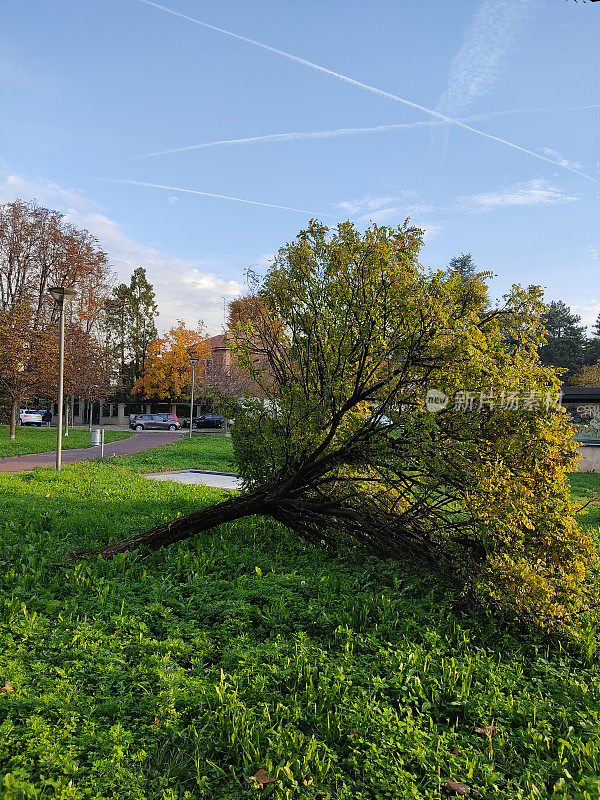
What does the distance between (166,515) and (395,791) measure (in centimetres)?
569

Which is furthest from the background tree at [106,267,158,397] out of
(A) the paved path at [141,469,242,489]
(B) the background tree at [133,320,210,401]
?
(A) the paved path at [141,469,242,489]

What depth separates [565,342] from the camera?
49781 mm

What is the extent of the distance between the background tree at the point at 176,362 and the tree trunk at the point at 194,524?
3783 cm

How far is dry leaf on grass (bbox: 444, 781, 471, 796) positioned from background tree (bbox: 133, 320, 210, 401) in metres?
41.8

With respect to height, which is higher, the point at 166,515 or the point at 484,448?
the point at 484,448

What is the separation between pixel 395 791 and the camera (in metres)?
2.53

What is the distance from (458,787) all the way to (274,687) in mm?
1190

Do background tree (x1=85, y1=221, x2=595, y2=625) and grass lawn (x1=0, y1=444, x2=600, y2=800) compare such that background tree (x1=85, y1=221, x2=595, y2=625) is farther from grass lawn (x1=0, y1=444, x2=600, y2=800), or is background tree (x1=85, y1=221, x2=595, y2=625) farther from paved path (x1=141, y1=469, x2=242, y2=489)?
paved path (x1=141, y1=469, x2=242, y2=489)

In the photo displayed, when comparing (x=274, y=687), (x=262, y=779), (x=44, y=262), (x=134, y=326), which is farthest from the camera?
(x=134, y=326)

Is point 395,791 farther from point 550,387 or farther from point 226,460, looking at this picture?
point 226,460

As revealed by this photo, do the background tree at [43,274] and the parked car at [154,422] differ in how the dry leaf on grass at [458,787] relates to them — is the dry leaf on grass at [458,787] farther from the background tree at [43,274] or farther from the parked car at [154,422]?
the parked car at [154,422]

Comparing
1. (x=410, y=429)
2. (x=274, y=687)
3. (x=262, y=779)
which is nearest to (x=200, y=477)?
(x=410, y=429)

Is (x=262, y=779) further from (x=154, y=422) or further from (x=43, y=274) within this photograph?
(x=154, y=422)

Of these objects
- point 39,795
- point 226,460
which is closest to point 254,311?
point 39,795
